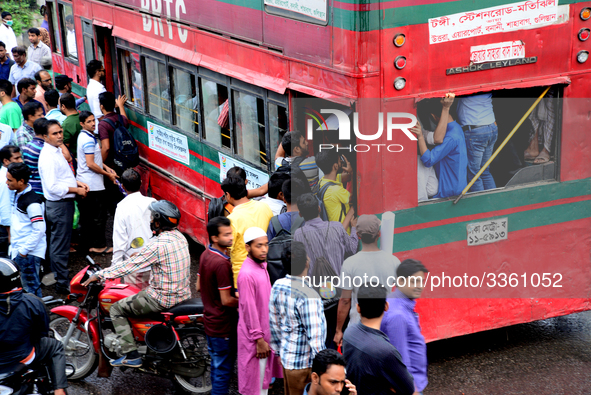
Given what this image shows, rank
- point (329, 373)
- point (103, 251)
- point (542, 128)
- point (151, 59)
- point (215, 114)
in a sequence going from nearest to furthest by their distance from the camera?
point (329, 373)
point (542, 128)
point (215, 114)
point (103, 251)
point (151, 59)

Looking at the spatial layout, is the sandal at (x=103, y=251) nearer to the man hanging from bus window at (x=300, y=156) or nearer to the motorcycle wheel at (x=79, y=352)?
the motorcycle wheel at (x=79, y=352)

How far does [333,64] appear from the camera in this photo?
16.5 ft

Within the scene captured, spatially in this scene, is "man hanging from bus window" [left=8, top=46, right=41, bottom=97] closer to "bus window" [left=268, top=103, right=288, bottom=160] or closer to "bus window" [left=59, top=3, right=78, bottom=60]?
"bus window" [left=59, top=3, right=78, bottom=60]

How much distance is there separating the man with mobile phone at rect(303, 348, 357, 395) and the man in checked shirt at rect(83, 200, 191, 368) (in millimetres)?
1945

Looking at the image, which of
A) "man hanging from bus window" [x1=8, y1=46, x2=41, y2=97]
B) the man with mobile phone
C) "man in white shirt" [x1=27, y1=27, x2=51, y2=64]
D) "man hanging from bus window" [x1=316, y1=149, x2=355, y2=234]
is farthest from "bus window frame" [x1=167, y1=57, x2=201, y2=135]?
"man in white shirt" [x1=27, y1=27, x2=51, y2=64]

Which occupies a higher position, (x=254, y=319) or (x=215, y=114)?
(x=215, y=114)

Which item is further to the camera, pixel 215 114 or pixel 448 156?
pixel 215 114

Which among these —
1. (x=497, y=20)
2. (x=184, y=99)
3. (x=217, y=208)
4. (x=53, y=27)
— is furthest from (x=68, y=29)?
(x=497, y=20)

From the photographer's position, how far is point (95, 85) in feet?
30.2

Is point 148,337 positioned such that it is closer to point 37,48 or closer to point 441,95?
point 441,95

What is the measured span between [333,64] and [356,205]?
3.53 ft

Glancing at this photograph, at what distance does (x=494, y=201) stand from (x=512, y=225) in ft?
0.90

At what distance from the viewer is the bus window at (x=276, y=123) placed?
591 cm

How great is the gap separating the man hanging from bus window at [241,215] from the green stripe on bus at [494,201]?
1069 millimetres
